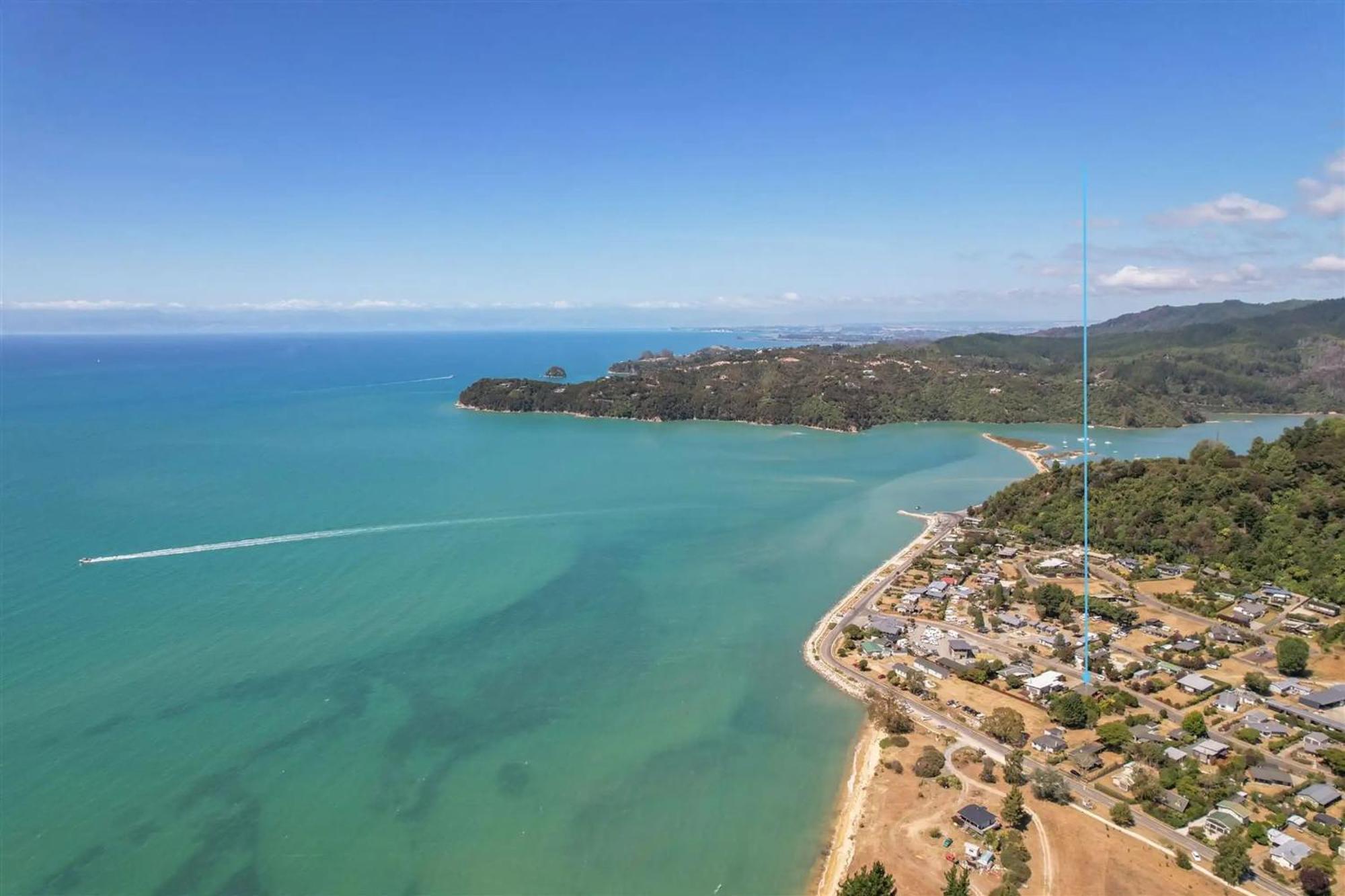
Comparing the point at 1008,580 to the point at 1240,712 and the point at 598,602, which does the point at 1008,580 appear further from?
the point at 598,602

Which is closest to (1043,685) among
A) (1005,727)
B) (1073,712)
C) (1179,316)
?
(1073,712)

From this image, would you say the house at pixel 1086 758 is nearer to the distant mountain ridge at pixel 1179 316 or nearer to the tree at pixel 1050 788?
the tree at pixel 1050 788

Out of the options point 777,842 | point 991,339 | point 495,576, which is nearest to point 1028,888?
point 777,842

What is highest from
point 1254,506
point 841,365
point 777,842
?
point 841,365

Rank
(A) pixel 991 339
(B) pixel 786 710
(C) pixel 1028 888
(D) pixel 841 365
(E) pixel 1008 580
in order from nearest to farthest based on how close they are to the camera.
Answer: (C) pixel 1028 888
(B) pixel 786 710
(E) pixel 1008 580
(D) pixel 841 365
(A) pixel 991 339

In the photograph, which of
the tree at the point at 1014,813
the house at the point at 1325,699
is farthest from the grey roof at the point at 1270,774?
the tree at the point at 1014,813

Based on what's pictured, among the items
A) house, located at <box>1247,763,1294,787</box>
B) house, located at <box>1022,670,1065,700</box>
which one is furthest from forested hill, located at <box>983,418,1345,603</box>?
house, located at <box>1247,763,1294,787</box>
